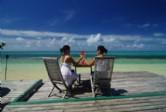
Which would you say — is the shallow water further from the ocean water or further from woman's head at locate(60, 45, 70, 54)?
woman's head at locate(60, 45, 70, 54)

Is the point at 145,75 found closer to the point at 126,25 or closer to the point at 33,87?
the point at 33,87

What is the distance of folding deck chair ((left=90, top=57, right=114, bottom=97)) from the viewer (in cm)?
504

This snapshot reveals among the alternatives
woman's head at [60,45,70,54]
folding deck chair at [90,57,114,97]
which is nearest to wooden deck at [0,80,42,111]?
woman's head at [60,45,70,54]

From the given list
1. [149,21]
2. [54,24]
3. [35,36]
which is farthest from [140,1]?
[35,36]

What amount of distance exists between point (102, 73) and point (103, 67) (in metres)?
0.14

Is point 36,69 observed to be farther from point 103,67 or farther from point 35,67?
point 103,67

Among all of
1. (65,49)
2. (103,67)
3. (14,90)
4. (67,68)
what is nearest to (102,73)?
(103,67)

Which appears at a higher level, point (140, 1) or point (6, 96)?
point (140, 1)

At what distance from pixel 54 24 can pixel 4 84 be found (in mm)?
64912

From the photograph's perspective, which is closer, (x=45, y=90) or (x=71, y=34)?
(x=45, y=90)

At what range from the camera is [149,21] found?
66250mm

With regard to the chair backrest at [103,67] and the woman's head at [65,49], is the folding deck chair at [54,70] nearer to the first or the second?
the woman's head at [65,49]

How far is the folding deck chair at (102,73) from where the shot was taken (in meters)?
5.04

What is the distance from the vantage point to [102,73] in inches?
203
